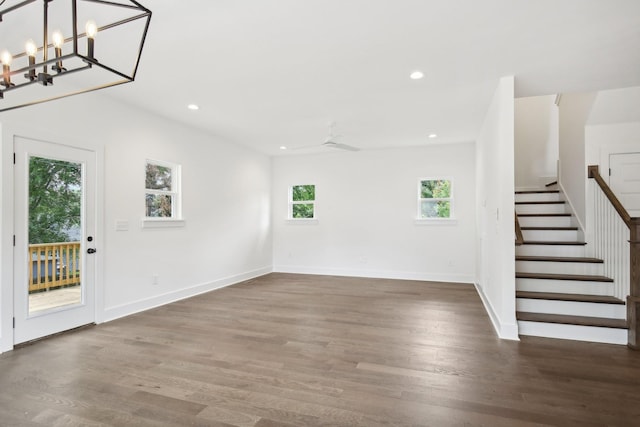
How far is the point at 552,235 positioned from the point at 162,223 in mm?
5489

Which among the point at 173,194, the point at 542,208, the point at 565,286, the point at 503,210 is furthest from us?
the point at 542,208

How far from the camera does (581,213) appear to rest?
4566 millimetres

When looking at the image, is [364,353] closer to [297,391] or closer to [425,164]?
[297,391]

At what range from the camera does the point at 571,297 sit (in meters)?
3.65

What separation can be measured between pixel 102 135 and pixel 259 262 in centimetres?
403

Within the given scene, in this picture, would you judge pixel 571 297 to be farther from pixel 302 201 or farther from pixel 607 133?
pixel 302 201

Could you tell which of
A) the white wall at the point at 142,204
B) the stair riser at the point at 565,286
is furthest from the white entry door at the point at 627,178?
the white wall at the point at 142,204

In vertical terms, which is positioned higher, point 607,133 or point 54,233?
point 607,133

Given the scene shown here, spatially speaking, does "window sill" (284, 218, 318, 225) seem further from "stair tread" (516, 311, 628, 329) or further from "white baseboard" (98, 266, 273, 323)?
"stair tread" (516, 311, 628, 329)

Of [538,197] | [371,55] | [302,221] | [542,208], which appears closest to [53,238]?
[371,55]

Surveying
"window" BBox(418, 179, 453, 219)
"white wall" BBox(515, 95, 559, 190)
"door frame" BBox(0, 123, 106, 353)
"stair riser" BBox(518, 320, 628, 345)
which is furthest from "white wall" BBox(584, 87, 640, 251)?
"door frame" BBox(0, 123, 106, 353)

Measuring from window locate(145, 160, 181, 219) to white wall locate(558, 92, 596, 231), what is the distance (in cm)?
575

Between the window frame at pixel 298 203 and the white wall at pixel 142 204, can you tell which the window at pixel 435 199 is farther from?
the white wall at pixel 142 204

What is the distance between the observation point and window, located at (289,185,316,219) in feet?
25.1
